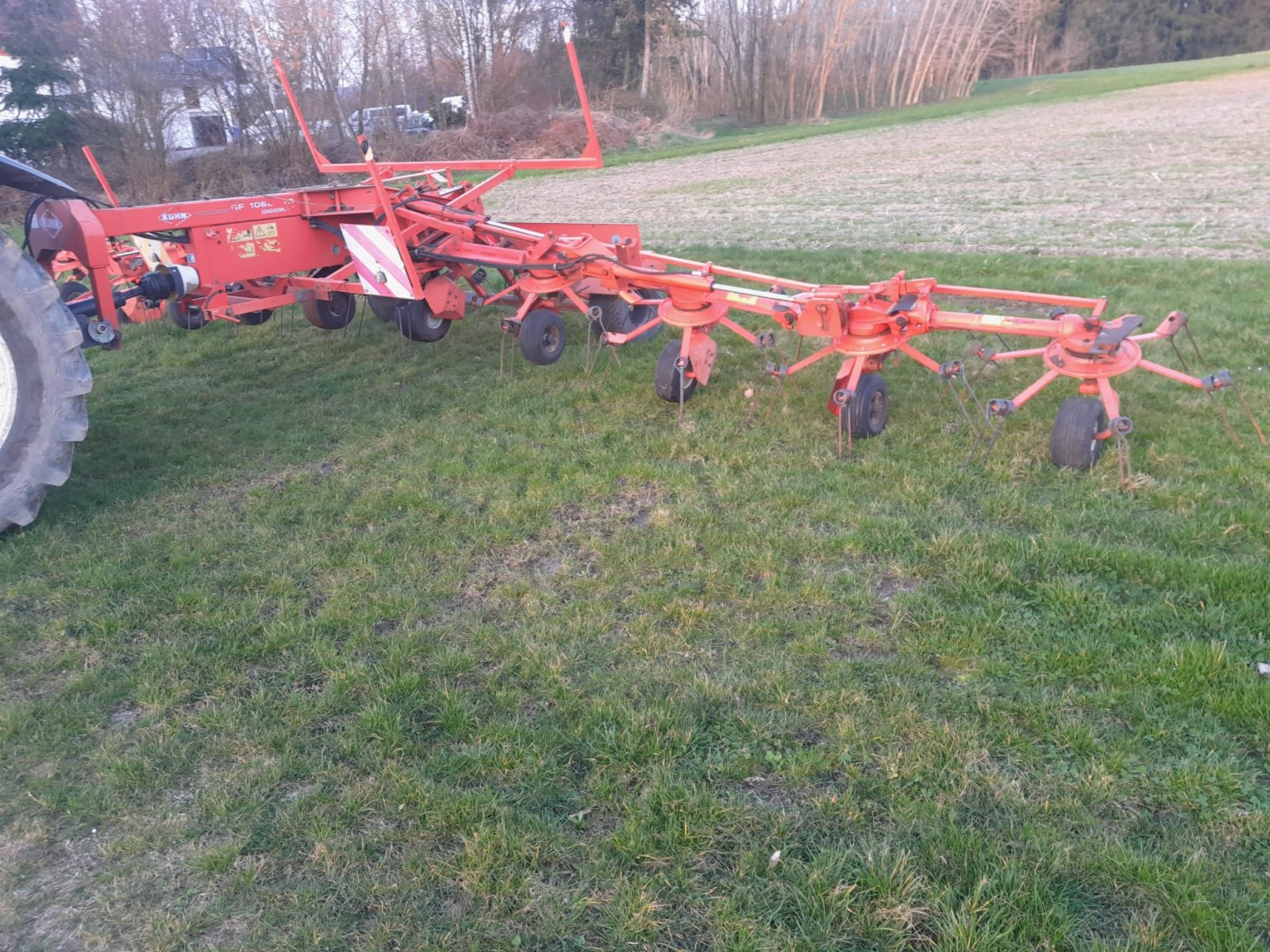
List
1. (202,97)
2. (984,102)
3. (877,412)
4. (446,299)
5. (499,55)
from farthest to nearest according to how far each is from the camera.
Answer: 1. (984,102)
2. (499,55)
3. (202,97)
4. (446,299)
5. (877,412)

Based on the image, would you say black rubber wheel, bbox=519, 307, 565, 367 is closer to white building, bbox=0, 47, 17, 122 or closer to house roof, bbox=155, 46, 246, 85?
house roof, bbox=155, 46, 246, 85

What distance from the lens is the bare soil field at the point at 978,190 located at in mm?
12117

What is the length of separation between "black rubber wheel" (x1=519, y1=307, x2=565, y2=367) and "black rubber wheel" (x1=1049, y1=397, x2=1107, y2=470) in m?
3.93

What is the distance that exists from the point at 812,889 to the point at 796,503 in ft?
8.54

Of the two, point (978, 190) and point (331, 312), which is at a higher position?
point (978, 190)

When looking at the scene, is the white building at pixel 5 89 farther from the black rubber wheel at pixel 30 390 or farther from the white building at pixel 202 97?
the black rubber wheel at pixel 30 390

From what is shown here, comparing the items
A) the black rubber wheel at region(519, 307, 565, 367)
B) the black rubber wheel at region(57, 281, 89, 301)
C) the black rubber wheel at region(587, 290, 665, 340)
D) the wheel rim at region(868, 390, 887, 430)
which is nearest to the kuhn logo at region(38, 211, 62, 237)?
the black rubber wheel at region(57, 281, 89, 301)

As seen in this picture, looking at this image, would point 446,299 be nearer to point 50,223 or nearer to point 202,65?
point 50,223

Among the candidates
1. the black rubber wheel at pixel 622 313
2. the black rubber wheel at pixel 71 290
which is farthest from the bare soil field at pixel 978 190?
the black rubber wheel at pixel 71 290

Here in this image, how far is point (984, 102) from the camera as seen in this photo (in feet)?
133

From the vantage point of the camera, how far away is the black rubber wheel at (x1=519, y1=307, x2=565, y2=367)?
736 centimetres

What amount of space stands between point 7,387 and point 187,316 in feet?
11.6

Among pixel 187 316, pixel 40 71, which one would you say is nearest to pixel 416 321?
pixel 187 316

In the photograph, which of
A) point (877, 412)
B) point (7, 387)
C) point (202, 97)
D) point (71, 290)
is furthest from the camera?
point (202, 97)
